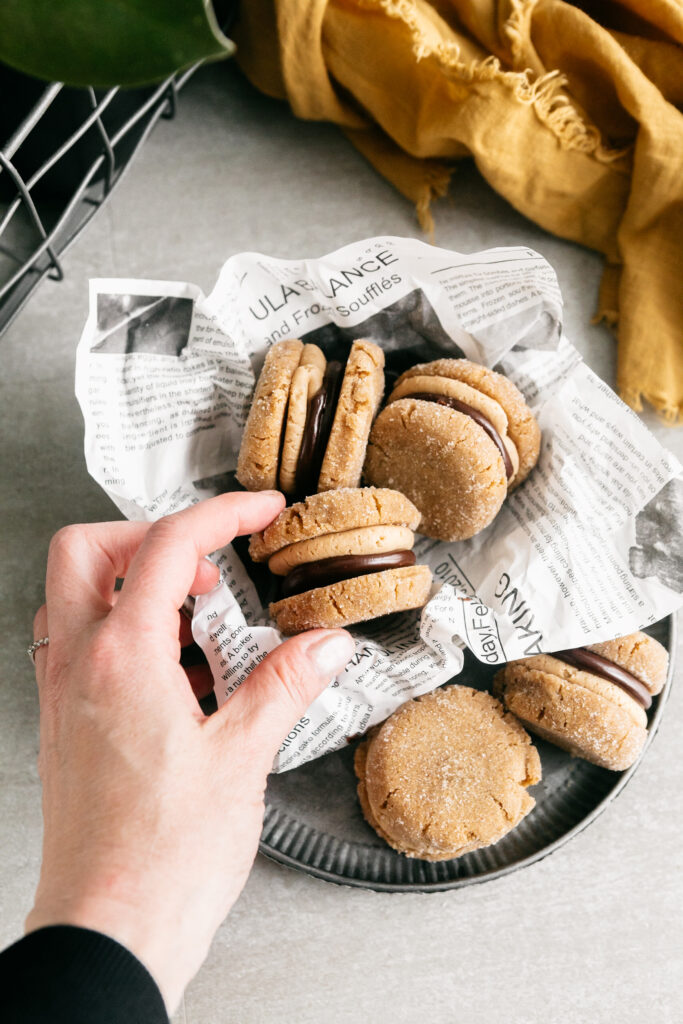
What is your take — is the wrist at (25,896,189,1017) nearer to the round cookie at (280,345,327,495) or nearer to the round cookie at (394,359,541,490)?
the round cookie at (280,345,327,495)

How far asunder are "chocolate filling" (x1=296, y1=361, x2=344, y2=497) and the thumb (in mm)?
256

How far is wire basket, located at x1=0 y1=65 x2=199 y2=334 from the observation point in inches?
40.1

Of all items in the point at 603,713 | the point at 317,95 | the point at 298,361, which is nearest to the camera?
the point at 603,713

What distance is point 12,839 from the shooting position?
1.17 meters

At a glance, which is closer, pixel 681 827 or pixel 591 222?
pixel 681 827

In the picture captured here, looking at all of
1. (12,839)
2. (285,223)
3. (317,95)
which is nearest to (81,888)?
(12,839)

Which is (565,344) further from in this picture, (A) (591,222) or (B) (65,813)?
(B) (65,813)

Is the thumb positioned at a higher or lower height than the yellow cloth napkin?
lower

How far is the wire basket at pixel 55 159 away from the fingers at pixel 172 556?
47 cm

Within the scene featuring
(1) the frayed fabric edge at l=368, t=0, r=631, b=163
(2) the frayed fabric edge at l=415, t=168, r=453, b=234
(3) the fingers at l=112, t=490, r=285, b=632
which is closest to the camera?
(3) the fingers at l=112, t=490, r=285, b=632

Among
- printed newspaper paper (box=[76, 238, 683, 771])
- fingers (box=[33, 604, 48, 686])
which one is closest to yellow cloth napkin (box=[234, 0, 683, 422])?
printed newspaper paper (box=[76, 238, 683, 771])

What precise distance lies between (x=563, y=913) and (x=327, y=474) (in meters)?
0.74

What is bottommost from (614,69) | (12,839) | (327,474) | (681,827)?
(12,839)

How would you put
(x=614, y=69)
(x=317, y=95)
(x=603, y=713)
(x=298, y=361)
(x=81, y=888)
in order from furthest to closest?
(x=317, y=95)
(x=614, y=69)
(x=298, y=361)
(x=603, y=713)
(x=81, y=888)
